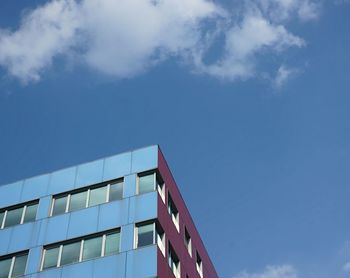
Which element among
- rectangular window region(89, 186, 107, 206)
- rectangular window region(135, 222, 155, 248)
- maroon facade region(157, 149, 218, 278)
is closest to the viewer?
rectangular window region(135, 222, 155, 248)

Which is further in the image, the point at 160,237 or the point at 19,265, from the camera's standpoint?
the point at 19,265

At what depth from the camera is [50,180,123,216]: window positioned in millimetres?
35716

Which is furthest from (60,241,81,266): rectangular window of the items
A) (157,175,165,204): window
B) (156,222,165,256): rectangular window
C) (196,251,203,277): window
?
(196,251,203,277): window

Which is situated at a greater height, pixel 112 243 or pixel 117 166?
pixel 117 166

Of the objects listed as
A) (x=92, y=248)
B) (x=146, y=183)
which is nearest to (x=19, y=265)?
(x=92, y=248)

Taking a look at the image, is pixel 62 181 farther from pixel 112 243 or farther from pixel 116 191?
pixel 112 243

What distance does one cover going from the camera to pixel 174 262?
1390 inches

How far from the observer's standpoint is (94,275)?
31.3m

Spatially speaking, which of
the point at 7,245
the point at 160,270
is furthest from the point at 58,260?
the point at 160,270

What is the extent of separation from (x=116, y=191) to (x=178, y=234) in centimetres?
536

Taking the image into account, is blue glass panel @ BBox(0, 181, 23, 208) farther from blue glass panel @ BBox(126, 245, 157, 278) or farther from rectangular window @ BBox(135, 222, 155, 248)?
blue glass panel @ BBox(126, 245, 157, 278)

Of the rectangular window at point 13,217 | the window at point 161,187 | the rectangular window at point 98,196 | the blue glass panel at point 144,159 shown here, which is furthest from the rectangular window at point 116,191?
the rectangular window at point 13,217

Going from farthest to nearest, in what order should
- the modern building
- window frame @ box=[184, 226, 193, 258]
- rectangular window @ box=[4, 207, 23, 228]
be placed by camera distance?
window frame @ box=[184, 226, 193, 258]
rectangular window @ box=[4, 207, 23, 228]
the modern building

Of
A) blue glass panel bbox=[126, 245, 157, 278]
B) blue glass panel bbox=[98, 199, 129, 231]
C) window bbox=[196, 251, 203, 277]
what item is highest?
window bbox=[196, 251, 203, 277]
